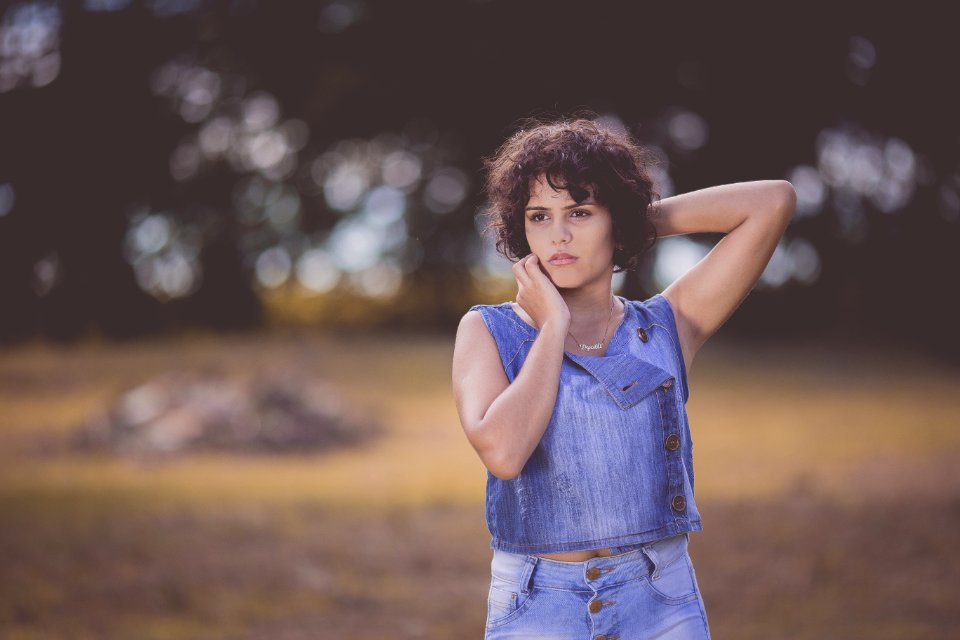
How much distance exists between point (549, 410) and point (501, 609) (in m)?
0.41

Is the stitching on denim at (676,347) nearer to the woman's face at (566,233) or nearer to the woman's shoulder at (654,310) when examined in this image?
the woman's shoulder at (654,310)

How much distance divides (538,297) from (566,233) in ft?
0.51

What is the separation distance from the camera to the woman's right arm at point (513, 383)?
168cm

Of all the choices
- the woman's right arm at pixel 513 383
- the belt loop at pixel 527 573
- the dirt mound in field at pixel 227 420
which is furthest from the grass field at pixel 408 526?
the woman's right arm at pixel 513 383

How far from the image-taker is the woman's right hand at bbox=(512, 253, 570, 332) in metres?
1.83

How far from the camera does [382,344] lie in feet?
47.6

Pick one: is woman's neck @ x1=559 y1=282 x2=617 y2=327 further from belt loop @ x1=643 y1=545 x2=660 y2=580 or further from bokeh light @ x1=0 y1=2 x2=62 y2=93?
bokeh light @ x1=0 y1=2 x2=62 y2=93

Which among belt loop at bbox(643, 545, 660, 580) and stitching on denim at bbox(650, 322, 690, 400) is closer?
belt loop at bbox(643, 545, 660, 580)

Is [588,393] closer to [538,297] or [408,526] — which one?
[538,297]

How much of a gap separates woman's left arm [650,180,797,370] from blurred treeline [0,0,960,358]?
4107 millimetres

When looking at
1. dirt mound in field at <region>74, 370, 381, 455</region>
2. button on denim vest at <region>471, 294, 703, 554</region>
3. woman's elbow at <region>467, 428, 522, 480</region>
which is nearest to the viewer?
woman's elbow at <region>467, 428, 522, 480</region>

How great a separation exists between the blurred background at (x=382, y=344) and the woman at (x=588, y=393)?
140 centimetres

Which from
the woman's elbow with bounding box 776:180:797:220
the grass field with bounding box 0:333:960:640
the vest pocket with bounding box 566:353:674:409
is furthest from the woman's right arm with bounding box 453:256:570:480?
the grass field with bounding box 0:333:960:640

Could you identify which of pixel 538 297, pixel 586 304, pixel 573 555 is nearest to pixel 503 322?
pixel 538 297
